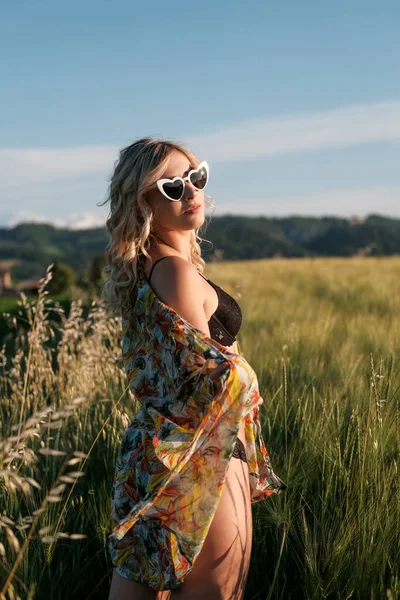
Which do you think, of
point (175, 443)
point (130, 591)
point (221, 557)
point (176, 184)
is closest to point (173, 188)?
point (176, 184)

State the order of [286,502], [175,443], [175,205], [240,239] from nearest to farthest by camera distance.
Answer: [175,443] < [175,205] < [286,502] < [240,239]

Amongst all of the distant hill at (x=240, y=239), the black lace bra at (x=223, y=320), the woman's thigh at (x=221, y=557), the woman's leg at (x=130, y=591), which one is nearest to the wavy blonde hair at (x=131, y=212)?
the black lace bra at (x=223, y=320)

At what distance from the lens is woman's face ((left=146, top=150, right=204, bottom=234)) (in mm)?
2025

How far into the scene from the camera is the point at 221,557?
5.91 feet

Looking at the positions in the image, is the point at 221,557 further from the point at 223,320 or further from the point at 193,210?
the point at 193,210

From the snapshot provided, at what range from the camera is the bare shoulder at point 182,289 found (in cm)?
183

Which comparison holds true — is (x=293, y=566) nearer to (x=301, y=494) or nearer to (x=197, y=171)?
(x=301, y=494)

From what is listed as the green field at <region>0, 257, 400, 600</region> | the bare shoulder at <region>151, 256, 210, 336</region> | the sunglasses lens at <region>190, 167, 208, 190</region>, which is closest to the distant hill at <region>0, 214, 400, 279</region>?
the green field at <region>0, 257, 400, 600</region>

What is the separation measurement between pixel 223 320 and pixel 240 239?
341 feet

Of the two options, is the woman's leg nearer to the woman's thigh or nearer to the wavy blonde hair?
the woman's thigh

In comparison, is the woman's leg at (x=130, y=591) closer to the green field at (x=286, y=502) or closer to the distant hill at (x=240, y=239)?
the green field at (x=286, y=502)

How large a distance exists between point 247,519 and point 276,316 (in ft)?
15.6

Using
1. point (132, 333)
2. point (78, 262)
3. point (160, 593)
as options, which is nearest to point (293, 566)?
point (160, 593)

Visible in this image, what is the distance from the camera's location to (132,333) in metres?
2.07
